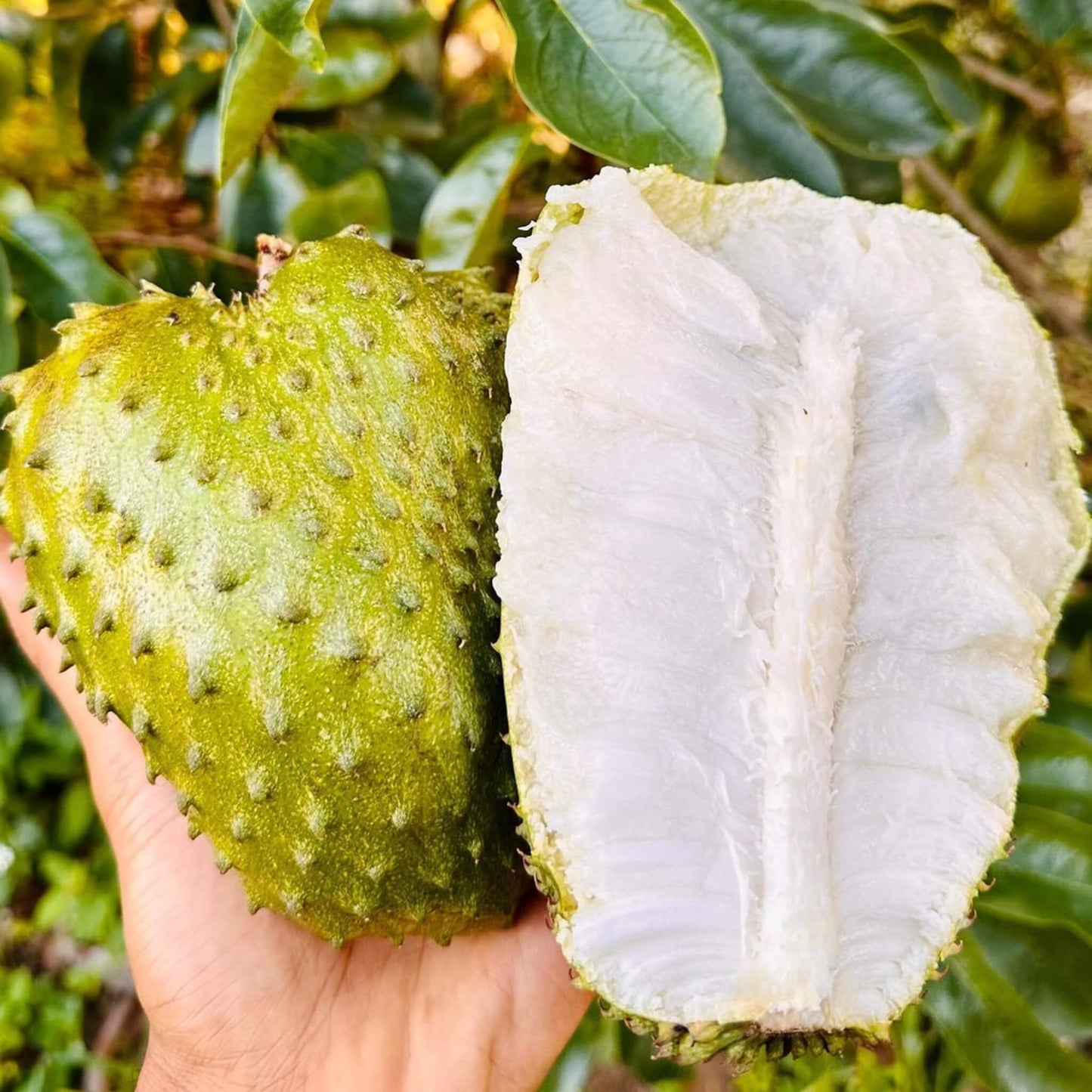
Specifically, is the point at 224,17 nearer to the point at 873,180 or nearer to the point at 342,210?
the point at 342,210

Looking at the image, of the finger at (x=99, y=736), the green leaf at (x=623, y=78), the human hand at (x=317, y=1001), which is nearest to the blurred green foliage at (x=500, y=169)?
the green leaf at (x=623, y=78)

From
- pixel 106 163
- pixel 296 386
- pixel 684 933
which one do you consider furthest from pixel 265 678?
pixel 106 163

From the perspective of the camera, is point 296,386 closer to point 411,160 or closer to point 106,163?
point 411,160

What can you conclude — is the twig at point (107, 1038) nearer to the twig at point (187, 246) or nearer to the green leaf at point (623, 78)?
the twig at point (187, 246)

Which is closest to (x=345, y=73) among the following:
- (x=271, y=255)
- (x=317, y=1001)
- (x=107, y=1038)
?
(x=271, y=255)

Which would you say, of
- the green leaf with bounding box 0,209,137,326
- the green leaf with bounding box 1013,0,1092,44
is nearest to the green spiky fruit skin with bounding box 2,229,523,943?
the green leaf with bounding box 0,209,137,326

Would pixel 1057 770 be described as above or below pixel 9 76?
below
